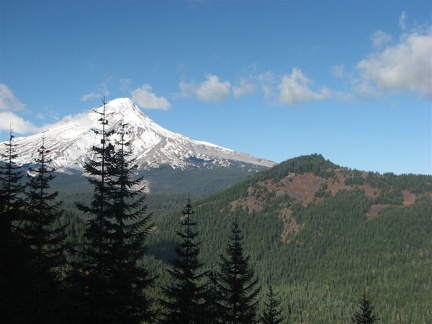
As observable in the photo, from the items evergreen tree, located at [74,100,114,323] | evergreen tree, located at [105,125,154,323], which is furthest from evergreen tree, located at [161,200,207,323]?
evergreen tree, located at [74,100,114,323]

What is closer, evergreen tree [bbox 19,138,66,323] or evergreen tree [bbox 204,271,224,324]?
evergreen tree [bbox 19,138,66,323]

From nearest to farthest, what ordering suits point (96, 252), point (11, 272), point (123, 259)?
point (11, 272) < point (96, 252) < point (123, 259)

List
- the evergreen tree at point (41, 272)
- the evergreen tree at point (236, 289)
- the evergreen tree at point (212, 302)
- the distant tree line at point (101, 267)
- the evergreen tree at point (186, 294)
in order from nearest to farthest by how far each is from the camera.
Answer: the evergreen tree at point (41, 272)
the distant tree line at point (101, 267)
the evergreen tree at point (186, 294)
the evergreen tree at point (212, 302)
the evergreen tree at point (236, 289)

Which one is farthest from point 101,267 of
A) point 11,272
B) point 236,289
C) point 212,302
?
point 236,289

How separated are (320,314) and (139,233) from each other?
163m

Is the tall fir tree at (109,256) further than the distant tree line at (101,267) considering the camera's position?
Yes

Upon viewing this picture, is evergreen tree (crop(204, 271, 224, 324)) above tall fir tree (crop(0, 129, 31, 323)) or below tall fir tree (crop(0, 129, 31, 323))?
below

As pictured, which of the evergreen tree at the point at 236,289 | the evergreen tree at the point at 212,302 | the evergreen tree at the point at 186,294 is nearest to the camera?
the evergreen tree at the point at 186,294

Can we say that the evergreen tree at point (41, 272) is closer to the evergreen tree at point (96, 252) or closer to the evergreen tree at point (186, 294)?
the evergreen tree at point (96, 252)

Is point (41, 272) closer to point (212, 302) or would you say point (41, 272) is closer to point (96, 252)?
point (96, 252)

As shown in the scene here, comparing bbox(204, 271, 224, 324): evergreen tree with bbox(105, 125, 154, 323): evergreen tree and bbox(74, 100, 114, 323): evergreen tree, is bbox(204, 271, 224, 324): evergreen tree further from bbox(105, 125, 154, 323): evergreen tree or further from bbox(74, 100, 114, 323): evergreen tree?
bbox(74, 100, 114, 323): evergreen tree

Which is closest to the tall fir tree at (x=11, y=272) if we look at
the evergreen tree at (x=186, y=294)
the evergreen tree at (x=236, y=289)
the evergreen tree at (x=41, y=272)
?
the evergreen tree at (x=41, y=272)

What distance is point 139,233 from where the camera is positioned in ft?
84.7

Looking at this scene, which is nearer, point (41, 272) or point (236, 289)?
point (41, 272)
